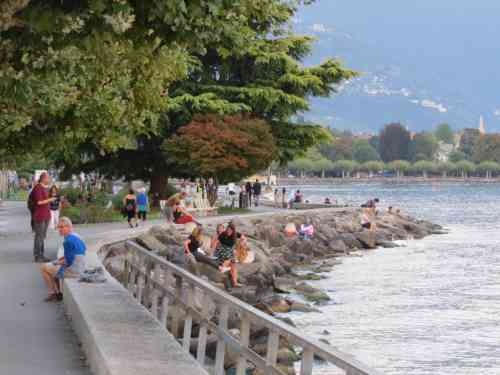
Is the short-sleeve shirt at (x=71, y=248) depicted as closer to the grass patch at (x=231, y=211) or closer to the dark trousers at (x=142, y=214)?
the dark trousers at (x=142, y=214)

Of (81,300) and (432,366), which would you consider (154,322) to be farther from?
(432,366)

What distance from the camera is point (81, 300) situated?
14.4 m

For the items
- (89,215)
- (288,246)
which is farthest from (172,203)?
(288,246)

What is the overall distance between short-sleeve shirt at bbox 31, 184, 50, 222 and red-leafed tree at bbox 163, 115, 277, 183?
27585mm

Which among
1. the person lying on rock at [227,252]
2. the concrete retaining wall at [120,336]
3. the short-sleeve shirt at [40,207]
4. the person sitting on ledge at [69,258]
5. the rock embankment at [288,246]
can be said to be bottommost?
the rock embankment at [288,246]

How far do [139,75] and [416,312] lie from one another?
15.5 metres

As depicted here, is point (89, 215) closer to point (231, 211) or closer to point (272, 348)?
point (231, 211)

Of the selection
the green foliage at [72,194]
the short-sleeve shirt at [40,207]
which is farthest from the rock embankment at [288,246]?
A: the green foliage at [72,194]

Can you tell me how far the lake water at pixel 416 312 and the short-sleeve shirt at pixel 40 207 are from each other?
7.31 metres

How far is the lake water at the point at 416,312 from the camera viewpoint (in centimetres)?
2548

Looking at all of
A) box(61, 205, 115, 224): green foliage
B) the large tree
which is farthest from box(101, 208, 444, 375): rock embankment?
box(61, 205, 115, 224): green foliage

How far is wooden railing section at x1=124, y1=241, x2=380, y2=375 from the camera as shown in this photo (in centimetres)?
696

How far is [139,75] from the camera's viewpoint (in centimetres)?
2288

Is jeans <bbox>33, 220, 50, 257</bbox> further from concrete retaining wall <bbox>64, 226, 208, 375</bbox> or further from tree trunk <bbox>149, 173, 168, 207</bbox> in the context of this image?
tree trunk <bbox>149, 173, 168, 207</bbox>
